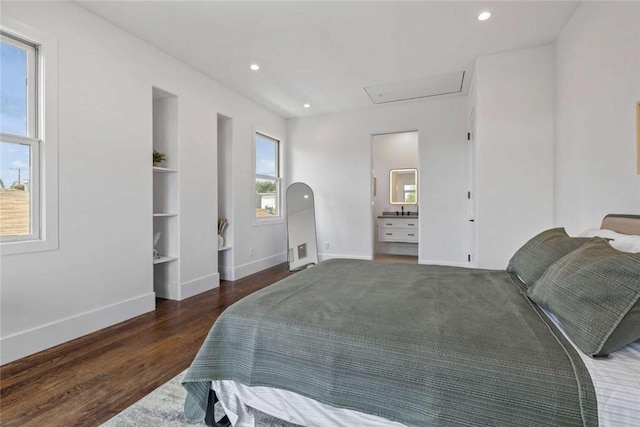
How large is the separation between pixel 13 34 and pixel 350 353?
303 centimetres

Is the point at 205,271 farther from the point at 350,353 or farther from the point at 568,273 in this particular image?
the point at 568,273

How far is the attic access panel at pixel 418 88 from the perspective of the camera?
3939mm

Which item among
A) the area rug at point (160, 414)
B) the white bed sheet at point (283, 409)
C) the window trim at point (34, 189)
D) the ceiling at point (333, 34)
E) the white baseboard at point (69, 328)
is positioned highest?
the ceiling at point (333, 34)

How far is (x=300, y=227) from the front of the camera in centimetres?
502

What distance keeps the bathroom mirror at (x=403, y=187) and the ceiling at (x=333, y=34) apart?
116 inches

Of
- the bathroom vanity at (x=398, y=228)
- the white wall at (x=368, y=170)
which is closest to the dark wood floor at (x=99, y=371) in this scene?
the white wall at (x=368, y=170)

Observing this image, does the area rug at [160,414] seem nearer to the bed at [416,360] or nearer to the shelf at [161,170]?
the bed at [416,360]

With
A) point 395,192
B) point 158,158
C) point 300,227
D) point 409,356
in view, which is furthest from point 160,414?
point 395,192

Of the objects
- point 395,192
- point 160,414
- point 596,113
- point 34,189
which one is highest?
→ point 596,113

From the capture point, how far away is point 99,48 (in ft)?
8.59

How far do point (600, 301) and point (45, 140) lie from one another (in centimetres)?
332

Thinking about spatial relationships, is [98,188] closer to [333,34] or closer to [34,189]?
[34,189]

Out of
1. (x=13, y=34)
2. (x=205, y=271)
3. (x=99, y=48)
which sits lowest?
(x=205, y=271)

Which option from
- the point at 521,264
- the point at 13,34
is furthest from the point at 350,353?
the point at 13,34
